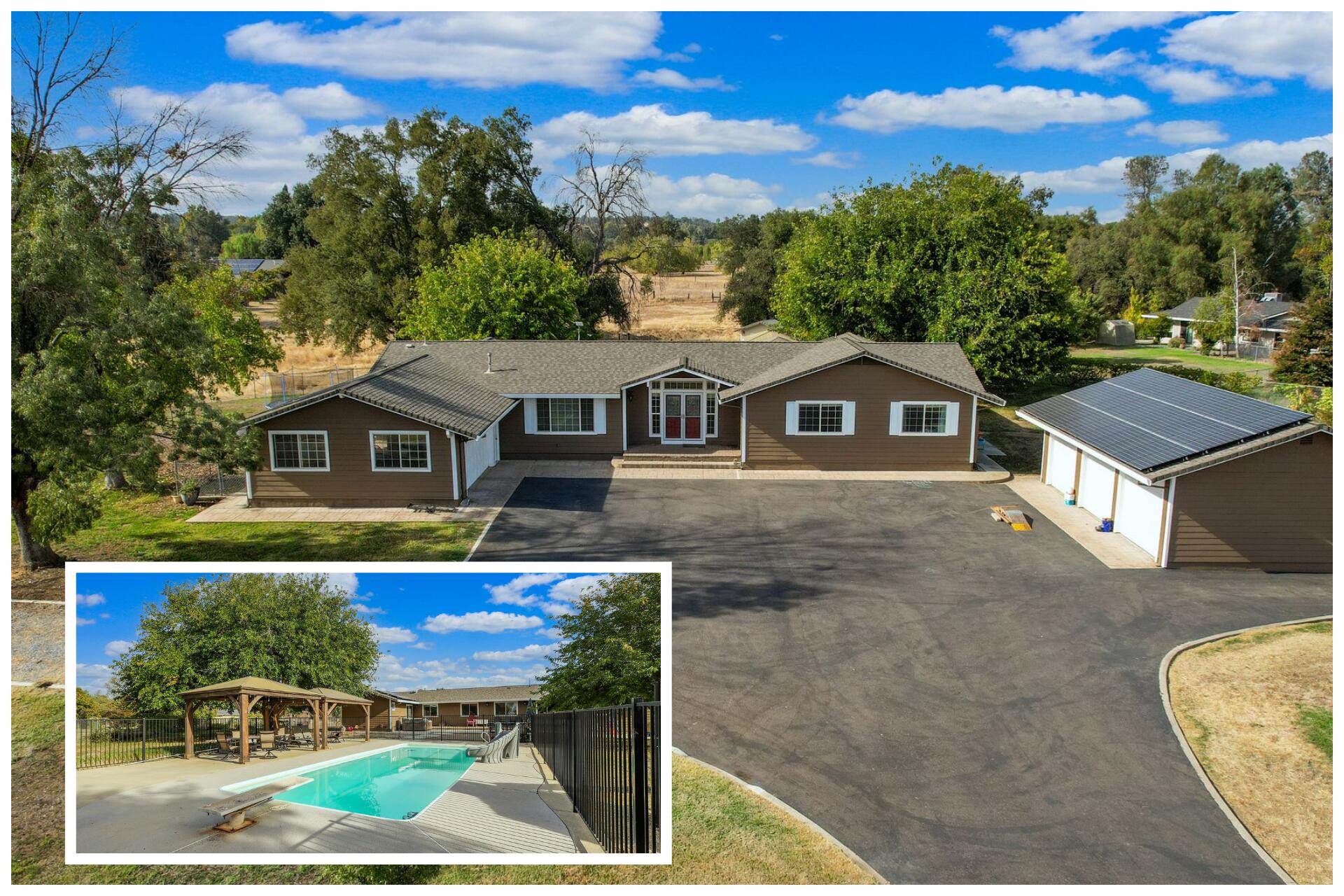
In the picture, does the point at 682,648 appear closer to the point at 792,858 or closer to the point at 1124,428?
the point at 792,858

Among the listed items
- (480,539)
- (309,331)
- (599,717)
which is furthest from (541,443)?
(309,331)

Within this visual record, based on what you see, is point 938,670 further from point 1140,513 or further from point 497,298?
point 497,298

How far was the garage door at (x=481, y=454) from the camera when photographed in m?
22.7

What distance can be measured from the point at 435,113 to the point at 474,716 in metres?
39.7

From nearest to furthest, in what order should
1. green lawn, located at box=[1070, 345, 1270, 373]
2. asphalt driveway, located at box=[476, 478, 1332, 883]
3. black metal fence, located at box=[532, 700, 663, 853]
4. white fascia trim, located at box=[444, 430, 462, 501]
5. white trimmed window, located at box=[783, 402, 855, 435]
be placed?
black metal fence, located at box=[532, 700, 663, 853] → asphalt driveway, located at box=[476, 478, 1332, 883] → white fascia trim, located at box=[444, 430, 462, 501] → white trimmed window, located at box=[783, 402, 855, 435] → green lawn, located at box=[1070, 345, 1270, 373]

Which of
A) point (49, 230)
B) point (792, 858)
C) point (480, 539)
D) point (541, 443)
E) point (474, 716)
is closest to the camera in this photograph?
point (474, 716)

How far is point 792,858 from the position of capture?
27.3 ft

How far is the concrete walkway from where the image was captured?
17234 millimetres

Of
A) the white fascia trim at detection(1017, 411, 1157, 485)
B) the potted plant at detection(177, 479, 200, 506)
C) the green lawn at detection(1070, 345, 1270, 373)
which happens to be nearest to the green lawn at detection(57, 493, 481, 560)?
the potted plant at detection(177, 479, 200, 506)

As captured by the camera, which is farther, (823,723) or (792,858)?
(823,723)

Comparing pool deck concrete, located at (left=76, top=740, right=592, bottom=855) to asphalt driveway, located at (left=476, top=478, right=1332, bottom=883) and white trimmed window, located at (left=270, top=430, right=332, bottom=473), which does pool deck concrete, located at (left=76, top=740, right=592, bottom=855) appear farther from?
white trimmed window, located at (left=270, top=430, right=332, bottom=473)

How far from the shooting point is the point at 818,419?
974 inches

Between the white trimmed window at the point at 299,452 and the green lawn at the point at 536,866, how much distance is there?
10808 millimetres

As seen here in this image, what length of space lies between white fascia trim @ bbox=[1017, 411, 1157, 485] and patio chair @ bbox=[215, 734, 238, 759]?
16110 mm
